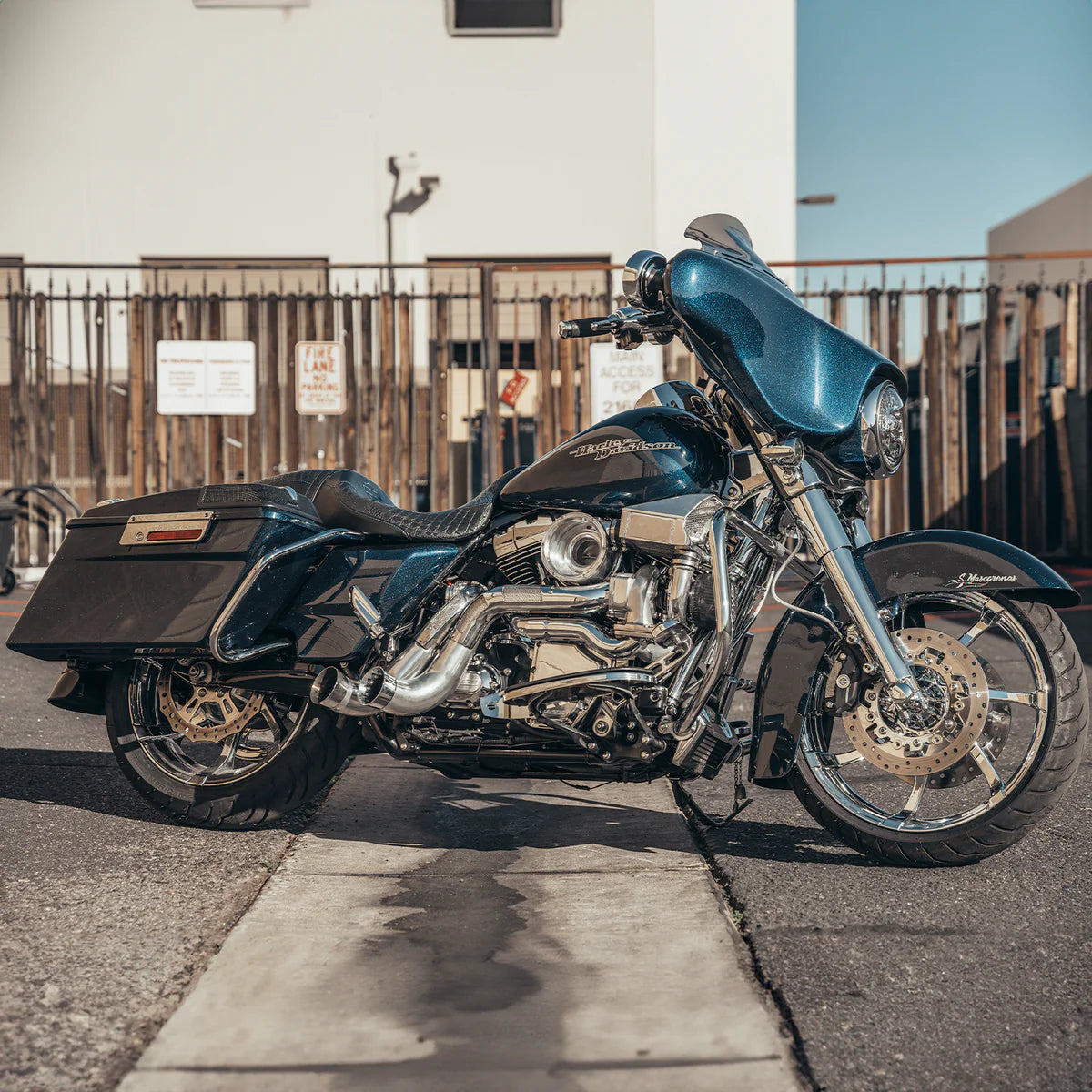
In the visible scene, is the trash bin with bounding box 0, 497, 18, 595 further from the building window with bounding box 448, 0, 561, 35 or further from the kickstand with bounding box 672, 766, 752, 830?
the building window with bounding box 448, 0, 561, 35

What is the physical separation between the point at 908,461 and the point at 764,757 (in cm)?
794

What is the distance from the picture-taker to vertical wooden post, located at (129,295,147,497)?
10.8 meters

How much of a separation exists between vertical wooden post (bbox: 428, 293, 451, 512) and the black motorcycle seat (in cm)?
661

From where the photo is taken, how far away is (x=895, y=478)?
1074cm

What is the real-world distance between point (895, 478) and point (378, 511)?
25.4 feet

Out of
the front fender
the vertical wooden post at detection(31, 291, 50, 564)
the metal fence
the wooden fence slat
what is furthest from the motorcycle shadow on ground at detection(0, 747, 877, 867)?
the wooden fence slat

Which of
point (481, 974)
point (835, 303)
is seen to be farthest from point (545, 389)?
point (481, 974)

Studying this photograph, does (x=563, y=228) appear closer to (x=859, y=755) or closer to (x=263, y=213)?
(x=263, y=213)

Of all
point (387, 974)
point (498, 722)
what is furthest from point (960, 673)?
point (387, 974)

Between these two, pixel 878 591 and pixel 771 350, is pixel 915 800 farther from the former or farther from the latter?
pixel 771 350

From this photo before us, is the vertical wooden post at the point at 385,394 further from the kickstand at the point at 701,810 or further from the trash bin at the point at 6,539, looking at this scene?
the kickstand at the point at 701,810

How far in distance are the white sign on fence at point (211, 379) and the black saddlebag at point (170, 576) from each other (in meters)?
6.93

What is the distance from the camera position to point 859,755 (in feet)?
11.3

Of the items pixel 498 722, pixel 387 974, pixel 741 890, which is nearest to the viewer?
pixel 387 974
